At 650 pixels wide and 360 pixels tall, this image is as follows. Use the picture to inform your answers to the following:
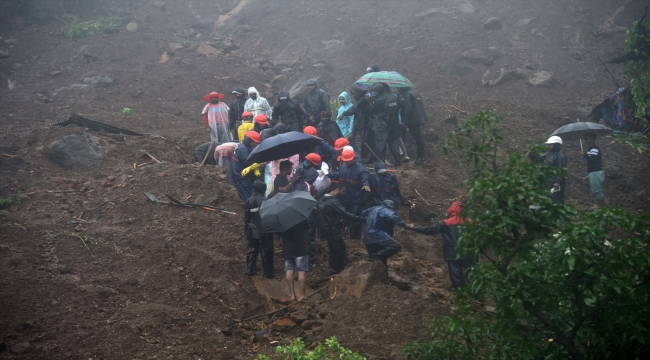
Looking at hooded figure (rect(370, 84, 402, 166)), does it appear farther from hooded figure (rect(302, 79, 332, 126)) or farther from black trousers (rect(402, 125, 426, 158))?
hooded figure (rect(302, 79, 332, 126))

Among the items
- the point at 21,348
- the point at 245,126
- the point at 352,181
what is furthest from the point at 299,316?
the point at 245,126

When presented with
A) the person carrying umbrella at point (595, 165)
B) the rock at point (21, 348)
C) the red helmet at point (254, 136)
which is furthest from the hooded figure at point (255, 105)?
the rock at point (21, 348)

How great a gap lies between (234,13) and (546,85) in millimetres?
15810

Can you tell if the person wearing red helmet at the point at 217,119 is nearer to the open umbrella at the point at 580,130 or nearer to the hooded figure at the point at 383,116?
the hooded figure at the point at 383,116

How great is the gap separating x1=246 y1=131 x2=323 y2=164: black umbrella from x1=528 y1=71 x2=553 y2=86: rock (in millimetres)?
9838

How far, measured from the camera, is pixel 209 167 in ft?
37.1

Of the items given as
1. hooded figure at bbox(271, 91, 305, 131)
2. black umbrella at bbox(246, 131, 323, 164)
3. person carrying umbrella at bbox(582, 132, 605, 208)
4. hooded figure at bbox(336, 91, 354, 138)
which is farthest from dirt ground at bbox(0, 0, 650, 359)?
hooded figure at bbox(271, 91, 305, 131)

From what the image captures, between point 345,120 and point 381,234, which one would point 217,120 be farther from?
point 381,234

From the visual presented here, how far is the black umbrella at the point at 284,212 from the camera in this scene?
737 cm

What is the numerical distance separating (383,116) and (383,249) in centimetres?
427

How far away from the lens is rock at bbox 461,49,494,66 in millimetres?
18016

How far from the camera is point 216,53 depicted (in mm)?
21906

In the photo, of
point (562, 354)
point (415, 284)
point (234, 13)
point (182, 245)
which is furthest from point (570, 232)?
point (234, 13)

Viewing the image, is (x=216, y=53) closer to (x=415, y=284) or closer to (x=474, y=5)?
(x=474, y=5)
